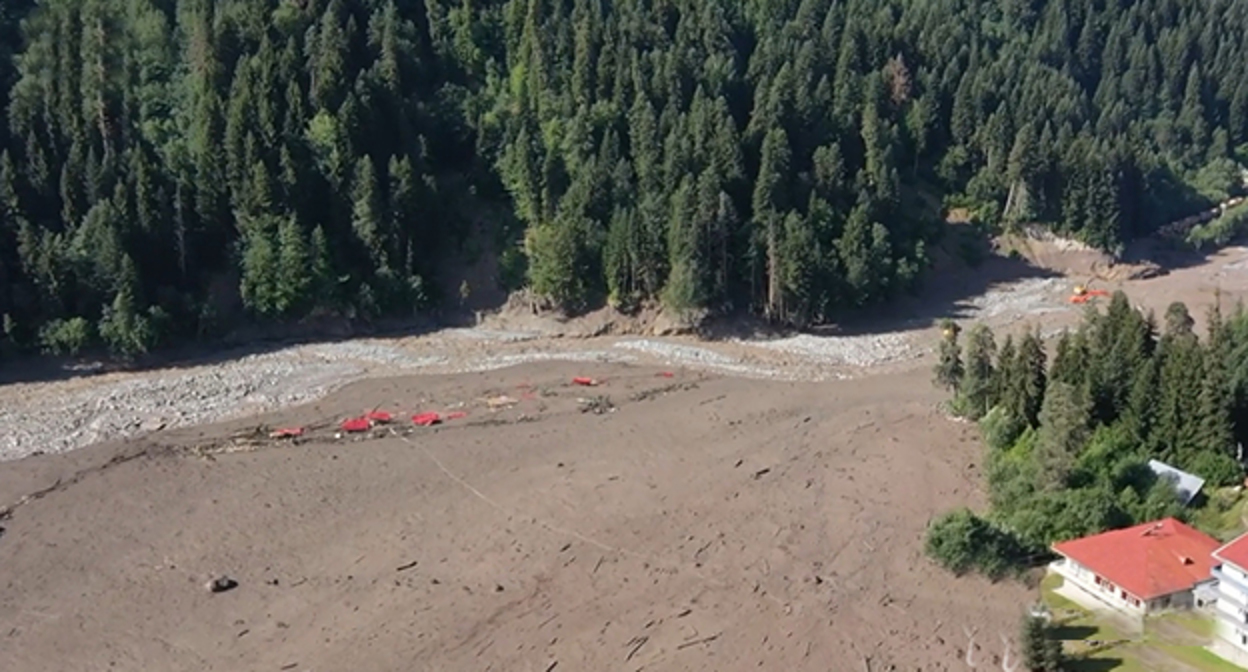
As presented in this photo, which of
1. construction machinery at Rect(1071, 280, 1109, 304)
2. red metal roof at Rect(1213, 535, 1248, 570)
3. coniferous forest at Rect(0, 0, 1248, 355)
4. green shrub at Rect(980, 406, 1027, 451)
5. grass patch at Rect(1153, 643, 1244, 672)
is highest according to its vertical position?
coniferous forest at Rect(0, 0, 1248, 355)

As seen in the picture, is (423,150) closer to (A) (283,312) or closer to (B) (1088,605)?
(A) (283,312)

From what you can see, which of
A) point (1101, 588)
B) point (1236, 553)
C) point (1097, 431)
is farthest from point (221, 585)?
point (1097, 431)

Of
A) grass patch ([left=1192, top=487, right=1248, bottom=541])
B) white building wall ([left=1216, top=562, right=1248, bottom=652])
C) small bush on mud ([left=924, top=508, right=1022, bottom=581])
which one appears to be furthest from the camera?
grass patch ([left=1192, top=487, right=1248, bottom=541])

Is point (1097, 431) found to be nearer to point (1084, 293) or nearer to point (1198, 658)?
point (1198, 658)

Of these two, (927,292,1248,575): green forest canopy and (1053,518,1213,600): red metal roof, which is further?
(927,292,1248,575): green forest canopy

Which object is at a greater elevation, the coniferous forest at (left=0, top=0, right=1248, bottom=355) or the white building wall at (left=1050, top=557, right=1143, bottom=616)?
the coniferous forest at (left=0, top=0, right=1248, bottom=355)

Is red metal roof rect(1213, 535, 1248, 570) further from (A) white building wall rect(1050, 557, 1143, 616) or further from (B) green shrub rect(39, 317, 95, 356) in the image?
(B) green shrub rect(39, 317, 95, 356)

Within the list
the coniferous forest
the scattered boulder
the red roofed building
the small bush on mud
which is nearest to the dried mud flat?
the scattered boulder
